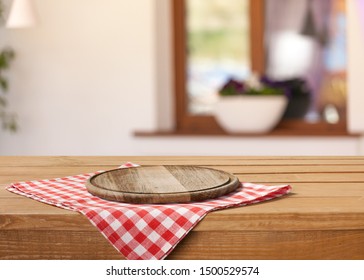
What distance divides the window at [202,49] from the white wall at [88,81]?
0.15 m

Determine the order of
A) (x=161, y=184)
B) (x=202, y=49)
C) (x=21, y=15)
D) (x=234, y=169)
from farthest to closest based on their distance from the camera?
1. (x=202, y=49)
2. (x=21, y=15)
3. (x=234, y=169)
4. (x=161, y=184)

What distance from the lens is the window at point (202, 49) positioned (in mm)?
4008

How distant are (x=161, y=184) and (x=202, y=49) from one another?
3065 mm

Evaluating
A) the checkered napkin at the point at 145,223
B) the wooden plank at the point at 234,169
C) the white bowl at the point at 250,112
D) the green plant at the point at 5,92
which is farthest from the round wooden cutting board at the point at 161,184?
the green plant at the point at 5,92

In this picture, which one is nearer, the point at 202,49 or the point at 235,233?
the point at 235,233

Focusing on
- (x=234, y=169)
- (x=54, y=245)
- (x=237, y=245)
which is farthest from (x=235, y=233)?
(x=234, y=169)

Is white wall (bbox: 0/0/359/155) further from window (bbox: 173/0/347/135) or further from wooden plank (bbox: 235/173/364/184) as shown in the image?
wooden plank (bbox: 235/173/364/184)

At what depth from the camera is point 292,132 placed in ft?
12.6

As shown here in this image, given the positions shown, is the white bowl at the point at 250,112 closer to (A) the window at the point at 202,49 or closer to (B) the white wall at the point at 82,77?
(A) the window at the point at 202,49

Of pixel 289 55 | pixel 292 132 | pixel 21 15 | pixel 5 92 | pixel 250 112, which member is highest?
pixel 21 15

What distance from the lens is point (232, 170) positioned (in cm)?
136

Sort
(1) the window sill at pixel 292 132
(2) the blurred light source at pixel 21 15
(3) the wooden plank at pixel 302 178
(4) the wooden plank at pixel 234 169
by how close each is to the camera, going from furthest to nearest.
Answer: (1) the window sill at pixel 292 132
(2) the blurred light source at pixel 21 15
(4) the wooden plank at pixel 234 169
(3) the wooden plank at pixel 302 178

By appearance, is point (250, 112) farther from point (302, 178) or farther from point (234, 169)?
point (302, 178)
